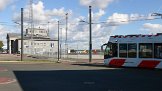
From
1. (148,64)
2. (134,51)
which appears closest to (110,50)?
(134,51)

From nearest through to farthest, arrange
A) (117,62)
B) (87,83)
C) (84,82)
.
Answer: (87,83) → (84,82) → (117,62)

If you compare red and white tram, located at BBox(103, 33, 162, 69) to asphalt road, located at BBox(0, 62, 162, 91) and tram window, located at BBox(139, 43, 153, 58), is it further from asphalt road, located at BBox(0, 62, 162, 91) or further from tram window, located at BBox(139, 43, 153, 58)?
asphalt road, located at BBox(0, 62, 162, 91)

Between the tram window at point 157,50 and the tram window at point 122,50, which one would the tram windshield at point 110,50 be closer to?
the tram window at point 122,50

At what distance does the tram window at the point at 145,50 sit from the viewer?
35.9 m

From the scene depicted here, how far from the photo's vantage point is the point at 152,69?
116 ft

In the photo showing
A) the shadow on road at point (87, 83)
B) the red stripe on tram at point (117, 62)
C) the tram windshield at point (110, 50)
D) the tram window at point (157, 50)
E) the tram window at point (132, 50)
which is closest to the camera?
the shadow on road at point (87, 83)

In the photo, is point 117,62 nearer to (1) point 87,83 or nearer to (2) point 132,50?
(2) point 132,50

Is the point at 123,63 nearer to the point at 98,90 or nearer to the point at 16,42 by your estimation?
the point at 98,90

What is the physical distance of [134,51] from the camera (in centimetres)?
3744

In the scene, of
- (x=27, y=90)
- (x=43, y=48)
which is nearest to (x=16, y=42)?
(x=43, y=48)

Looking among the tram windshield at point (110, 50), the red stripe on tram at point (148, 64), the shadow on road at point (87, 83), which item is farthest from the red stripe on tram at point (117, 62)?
the shadow on road at point (87, 83)

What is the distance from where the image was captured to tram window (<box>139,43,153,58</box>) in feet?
118

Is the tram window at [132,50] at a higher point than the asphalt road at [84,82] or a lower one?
higher

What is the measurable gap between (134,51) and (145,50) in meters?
1.27
